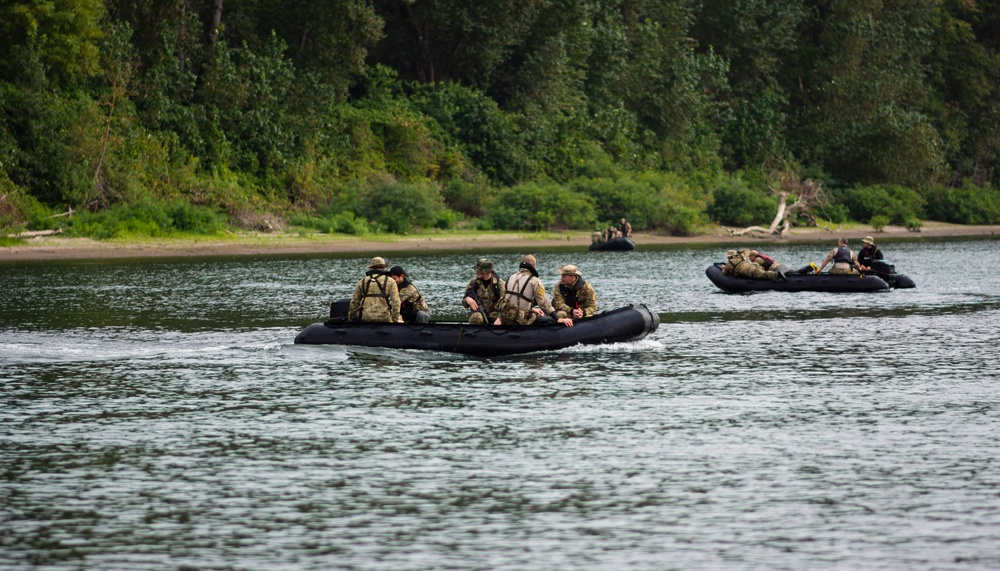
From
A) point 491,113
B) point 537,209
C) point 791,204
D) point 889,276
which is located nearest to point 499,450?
point 889,276

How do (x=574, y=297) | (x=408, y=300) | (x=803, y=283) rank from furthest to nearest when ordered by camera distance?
(x=803, y=283), (x=574, y=297), (x=408, y=300)

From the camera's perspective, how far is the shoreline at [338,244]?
49.5 metres

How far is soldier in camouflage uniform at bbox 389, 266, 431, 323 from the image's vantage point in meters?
22.0

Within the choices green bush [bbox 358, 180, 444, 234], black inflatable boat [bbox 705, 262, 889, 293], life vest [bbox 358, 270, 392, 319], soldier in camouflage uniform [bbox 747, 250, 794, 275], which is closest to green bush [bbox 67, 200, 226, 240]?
green bush [bbox 358, 180, 444, 234]

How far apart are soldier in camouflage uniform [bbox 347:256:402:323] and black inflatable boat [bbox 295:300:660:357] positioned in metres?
0.17

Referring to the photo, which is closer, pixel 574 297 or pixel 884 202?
pixel 574 297

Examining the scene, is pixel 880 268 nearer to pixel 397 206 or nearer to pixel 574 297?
pixel 574 297

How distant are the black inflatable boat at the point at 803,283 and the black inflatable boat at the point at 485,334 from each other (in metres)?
15.0

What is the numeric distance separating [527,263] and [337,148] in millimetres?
44040

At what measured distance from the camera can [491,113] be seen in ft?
234

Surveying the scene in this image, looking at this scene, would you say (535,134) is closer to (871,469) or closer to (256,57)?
(256,57)

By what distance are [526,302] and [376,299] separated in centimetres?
249

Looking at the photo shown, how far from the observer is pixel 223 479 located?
12977 mm

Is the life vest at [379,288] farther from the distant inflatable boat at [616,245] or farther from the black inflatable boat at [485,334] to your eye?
the distant inflatable boat at [616,245]
